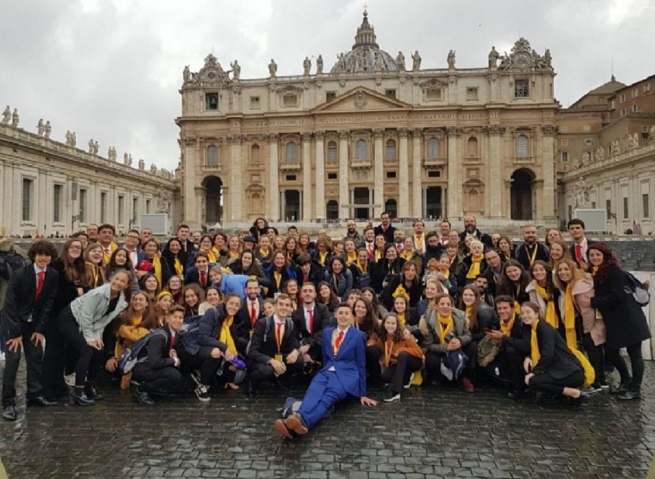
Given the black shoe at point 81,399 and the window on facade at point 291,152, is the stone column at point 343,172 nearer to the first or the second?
the window on facade at point 291,152

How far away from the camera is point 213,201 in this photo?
63406mm

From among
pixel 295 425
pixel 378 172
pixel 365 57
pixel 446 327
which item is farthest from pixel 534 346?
pixel 365 57

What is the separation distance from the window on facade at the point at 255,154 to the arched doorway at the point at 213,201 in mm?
5106

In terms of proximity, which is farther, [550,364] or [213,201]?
[213,201]

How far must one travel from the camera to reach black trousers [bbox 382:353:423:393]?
7.64 meters

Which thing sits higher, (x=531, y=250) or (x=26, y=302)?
(x=531, y=250)

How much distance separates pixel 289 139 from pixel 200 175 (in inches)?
418

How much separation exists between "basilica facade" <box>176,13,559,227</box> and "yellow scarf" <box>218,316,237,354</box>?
46.4m

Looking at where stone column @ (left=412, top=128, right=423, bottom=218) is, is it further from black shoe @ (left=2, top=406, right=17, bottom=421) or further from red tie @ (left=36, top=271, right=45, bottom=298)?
black shoe @ (left=2, top=406, right=17, bottom=421)

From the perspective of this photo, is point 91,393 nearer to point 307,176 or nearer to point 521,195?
point 307,176

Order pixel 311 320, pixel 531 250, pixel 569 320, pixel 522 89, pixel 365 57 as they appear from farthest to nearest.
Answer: pixel 365 57, pixel 522 89, pixel 531 250, pixel 311 320, pixel 569 320

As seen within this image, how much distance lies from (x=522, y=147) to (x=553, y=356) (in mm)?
52478

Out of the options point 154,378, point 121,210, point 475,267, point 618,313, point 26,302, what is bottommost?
point 154,378

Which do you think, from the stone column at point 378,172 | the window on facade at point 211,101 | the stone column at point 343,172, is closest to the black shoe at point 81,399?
the stone column at point 343,172
